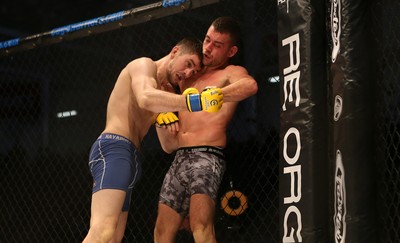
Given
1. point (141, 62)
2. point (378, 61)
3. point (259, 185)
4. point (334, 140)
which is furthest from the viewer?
point (259, 185)

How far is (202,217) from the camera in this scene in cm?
276

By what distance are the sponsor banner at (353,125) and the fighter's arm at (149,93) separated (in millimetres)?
716

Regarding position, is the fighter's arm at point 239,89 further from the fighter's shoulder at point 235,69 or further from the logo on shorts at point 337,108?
the logo on shorts at point 337,108

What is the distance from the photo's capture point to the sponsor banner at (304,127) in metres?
2.28

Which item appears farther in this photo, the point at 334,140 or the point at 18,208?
the point at 18,208

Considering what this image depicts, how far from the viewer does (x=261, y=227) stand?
3.48m

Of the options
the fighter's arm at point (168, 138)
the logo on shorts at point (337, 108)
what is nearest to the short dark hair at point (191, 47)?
the fighter's arm at point (168, 138)

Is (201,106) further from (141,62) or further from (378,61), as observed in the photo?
(378,61)

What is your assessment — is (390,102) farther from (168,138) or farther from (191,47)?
(168,138)

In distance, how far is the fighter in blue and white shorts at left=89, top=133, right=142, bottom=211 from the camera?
8.50ft

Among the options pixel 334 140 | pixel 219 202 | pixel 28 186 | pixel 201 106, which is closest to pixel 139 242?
pixel 219 202

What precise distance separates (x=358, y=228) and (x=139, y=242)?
2166 mm

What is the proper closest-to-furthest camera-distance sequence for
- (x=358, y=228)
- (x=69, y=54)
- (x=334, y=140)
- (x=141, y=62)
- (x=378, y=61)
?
1. (x=358, y=228)
2. (x=334, y=140)
3. (x=378, y=61)
4. (x=141, y=62)
5. (x=69, y=54)

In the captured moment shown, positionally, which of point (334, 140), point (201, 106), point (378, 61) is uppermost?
point (378, 61)
